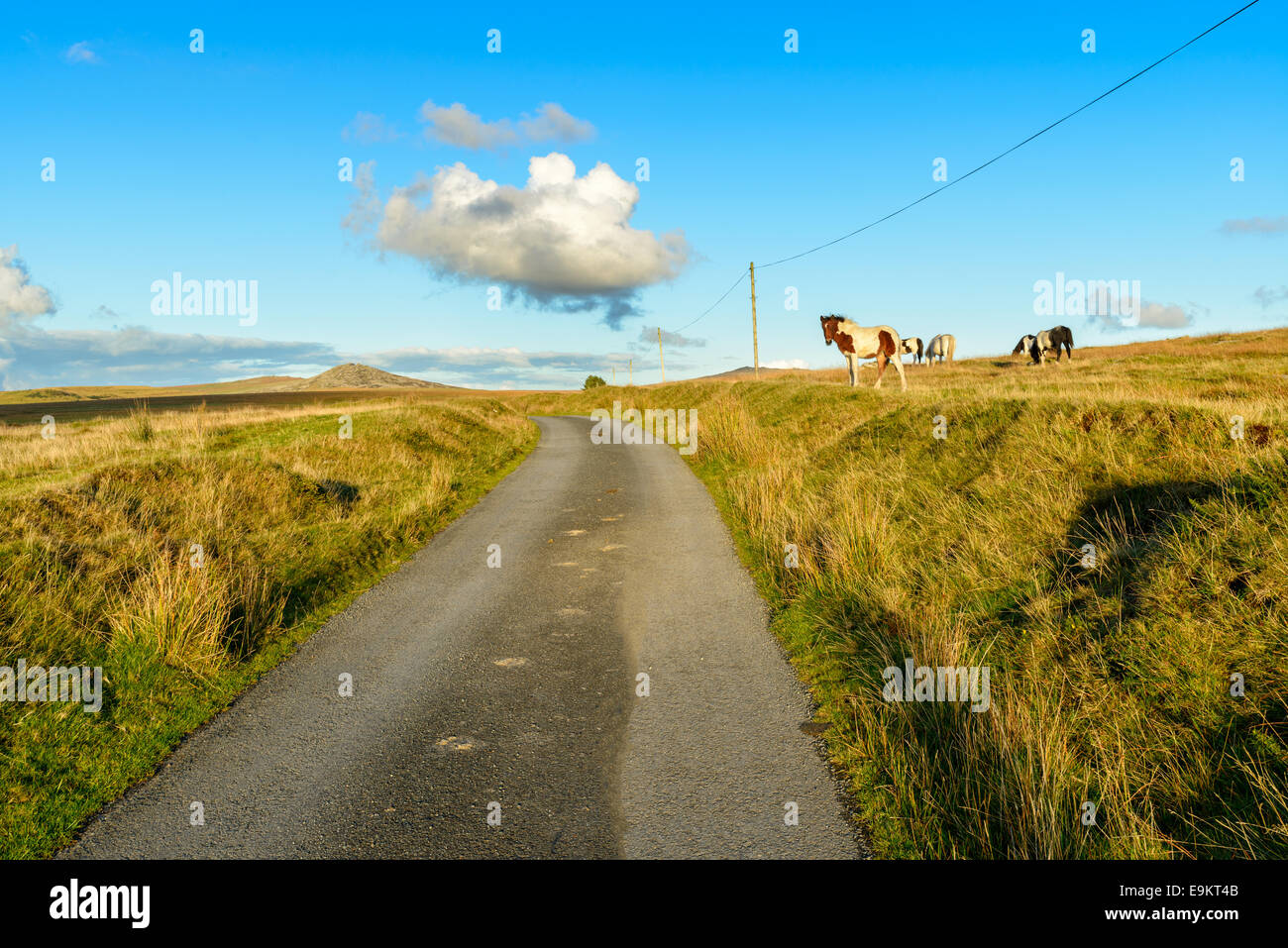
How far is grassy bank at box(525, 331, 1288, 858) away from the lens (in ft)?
11.9

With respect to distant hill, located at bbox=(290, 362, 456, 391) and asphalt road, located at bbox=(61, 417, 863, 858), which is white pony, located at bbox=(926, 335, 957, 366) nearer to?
asphalt road, located at bbox=(61, 417, 863, 858)

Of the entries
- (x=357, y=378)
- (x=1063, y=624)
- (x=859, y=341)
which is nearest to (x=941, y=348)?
(x=859, y=341)

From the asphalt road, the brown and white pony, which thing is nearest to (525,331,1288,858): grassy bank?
the asphalt road

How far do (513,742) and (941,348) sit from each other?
5123 centimetres

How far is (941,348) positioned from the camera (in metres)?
49.1

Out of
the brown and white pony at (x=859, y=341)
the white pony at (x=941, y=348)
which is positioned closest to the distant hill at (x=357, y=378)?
the white pony at (x=941, y=348)

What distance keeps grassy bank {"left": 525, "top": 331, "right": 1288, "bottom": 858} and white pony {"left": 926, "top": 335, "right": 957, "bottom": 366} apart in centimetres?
3976

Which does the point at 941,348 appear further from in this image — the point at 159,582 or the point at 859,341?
the point at 159,582

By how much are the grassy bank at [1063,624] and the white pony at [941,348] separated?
130 ft

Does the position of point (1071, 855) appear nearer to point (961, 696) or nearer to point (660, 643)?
point (961, 696)

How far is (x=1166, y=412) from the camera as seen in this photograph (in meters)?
9.11

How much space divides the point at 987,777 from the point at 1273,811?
1.29 meters

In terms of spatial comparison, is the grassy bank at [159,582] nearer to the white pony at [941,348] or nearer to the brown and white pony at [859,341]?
the brown and white pony at [859,341]
